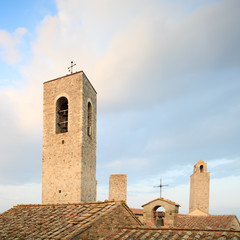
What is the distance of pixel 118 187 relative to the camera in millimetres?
22141

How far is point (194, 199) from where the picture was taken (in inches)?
1254

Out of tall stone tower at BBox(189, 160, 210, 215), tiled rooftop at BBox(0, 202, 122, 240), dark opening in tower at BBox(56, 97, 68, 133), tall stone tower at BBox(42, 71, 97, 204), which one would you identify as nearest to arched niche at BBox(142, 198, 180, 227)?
tall stone tower at BBox(42, 71, 97, 204)

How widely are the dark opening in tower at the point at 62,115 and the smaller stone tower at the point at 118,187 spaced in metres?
10.5

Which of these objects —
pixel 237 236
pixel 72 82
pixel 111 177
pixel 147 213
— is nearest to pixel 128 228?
pixel 237 236

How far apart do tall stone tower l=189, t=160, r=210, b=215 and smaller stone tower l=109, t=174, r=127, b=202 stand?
14385 millimetres

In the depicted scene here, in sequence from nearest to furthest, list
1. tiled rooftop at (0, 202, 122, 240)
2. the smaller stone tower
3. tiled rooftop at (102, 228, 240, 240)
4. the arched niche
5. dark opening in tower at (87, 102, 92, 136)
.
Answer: tiled rooftop at (102, 228, 240, 240) < tiled rooftop at (0, 202, 122, 240) < the arched niche < dark opening in tower at (87, 102, 92, 136) < the smaller stone tower

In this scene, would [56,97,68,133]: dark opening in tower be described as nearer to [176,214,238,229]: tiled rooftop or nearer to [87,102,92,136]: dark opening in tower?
[87,102,92,136]: dark opening in tower

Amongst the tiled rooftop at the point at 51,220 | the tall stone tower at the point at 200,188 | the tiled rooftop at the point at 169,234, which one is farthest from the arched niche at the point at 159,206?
the tall stone tower at the point at 200,188

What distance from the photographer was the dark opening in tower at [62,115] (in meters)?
13.4

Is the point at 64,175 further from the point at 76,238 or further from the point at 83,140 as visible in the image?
the point at 76,238

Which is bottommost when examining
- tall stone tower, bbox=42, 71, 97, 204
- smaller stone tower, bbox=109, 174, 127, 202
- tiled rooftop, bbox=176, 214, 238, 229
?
tiled rooftop, bbox=176, 214, 238, 229

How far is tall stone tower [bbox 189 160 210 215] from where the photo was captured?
3145 centimetres

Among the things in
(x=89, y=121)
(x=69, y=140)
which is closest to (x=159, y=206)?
(x=69, y=140)

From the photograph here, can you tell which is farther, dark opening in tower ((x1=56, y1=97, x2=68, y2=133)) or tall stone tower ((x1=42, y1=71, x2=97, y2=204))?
dark opening in tower ((x1=56, y1=97, x2=68, y2=133))
